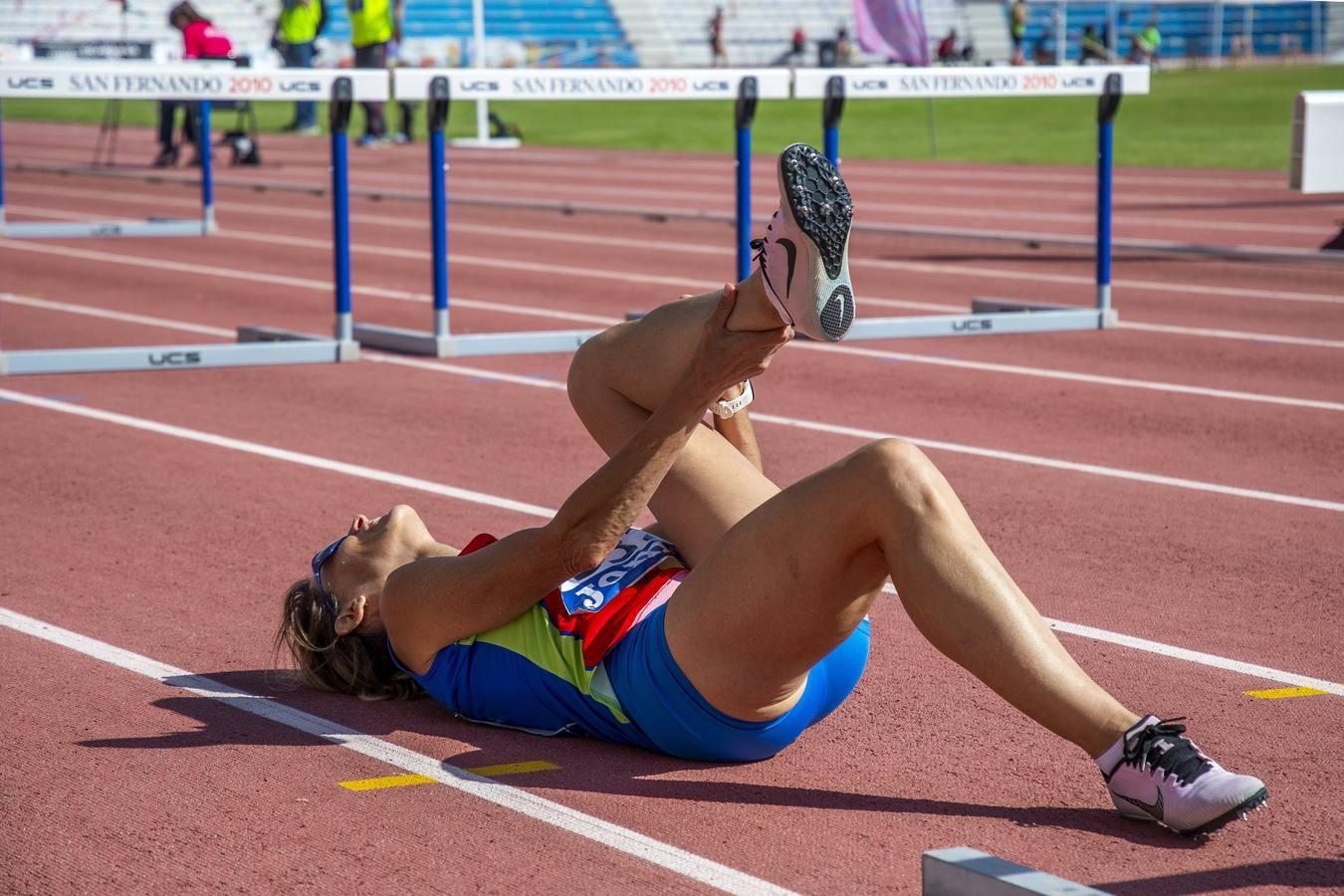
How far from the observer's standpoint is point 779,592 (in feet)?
10.9

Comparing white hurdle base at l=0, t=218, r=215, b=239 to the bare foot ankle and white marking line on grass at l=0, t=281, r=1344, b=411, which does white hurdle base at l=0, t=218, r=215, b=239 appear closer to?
white marking line on grass at l=0, t=281, r=1344, b=411

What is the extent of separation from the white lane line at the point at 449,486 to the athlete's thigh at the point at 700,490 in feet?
4.68

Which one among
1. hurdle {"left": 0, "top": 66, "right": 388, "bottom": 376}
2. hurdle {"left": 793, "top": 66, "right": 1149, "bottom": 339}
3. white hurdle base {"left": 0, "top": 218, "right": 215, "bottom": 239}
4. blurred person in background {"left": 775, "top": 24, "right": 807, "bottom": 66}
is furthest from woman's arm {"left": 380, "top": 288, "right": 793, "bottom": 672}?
blurred person in background {"left": 775, "top": 24, "right": 807, "bottom": 66}

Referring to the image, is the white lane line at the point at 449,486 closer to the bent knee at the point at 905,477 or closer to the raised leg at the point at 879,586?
the raised leg at the point at 879,586

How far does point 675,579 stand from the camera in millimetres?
3889

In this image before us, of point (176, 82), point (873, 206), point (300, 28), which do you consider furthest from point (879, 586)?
point (300, 28)

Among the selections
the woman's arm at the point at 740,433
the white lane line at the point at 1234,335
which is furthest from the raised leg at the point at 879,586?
the white lane line at the point at 1234,335

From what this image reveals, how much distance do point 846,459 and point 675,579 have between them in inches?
28.7

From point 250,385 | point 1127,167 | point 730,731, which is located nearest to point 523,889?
point 730,731

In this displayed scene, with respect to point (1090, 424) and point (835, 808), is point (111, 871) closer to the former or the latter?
point (835, 808)

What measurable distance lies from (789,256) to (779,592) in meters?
0.64

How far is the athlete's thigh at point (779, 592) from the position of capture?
10.8 feet

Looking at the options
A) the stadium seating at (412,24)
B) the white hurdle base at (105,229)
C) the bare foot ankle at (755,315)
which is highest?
the stadium seating at (412,24)

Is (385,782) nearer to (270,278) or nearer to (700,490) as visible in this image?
(700,490)
